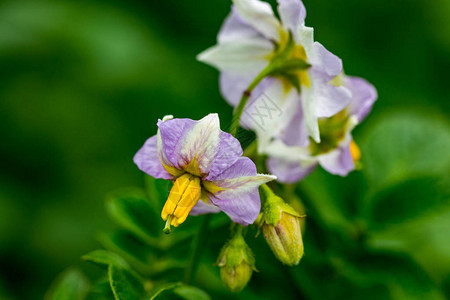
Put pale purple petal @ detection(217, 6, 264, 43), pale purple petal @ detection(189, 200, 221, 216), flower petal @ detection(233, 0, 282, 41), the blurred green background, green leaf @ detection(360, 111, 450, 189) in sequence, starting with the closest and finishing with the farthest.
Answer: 1. pale purple petal @ detection(189, 200, 221, 216)
2. flower petal @ detection(233, 0, 282, 41)
3. pale purple petal @ detection(217, 6, 264, 43)
4. green leaf @ detection(360, 111, 450, 189)
5. the blurred green background

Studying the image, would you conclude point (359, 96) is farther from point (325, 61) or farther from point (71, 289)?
point (71, 289)

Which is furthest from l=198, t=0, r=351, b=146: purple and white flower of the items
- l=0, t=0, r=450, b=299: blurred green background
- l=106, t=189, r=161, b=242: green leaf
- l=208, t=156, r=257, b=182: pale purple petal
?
l=0, t=0, r=450, b=299: blurred green background

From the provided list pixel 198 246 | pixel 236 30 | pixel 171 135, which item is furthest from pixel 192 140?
pixel 236 30

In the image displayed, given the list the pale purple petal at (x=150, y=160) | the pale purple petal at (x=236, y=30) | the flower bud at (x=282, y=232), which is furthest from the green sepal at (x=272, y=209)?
the pale purple petal at (x=236, y=30)

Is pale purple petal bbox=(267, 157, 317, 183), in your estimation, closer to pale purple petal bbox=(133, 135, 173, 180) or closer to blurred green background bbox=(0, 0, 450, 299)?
pale purple petal bbox=(133, 135, 173, 180)

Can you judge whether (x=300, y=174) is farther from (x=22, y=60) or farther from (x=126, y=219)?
(x=22, y=60)
